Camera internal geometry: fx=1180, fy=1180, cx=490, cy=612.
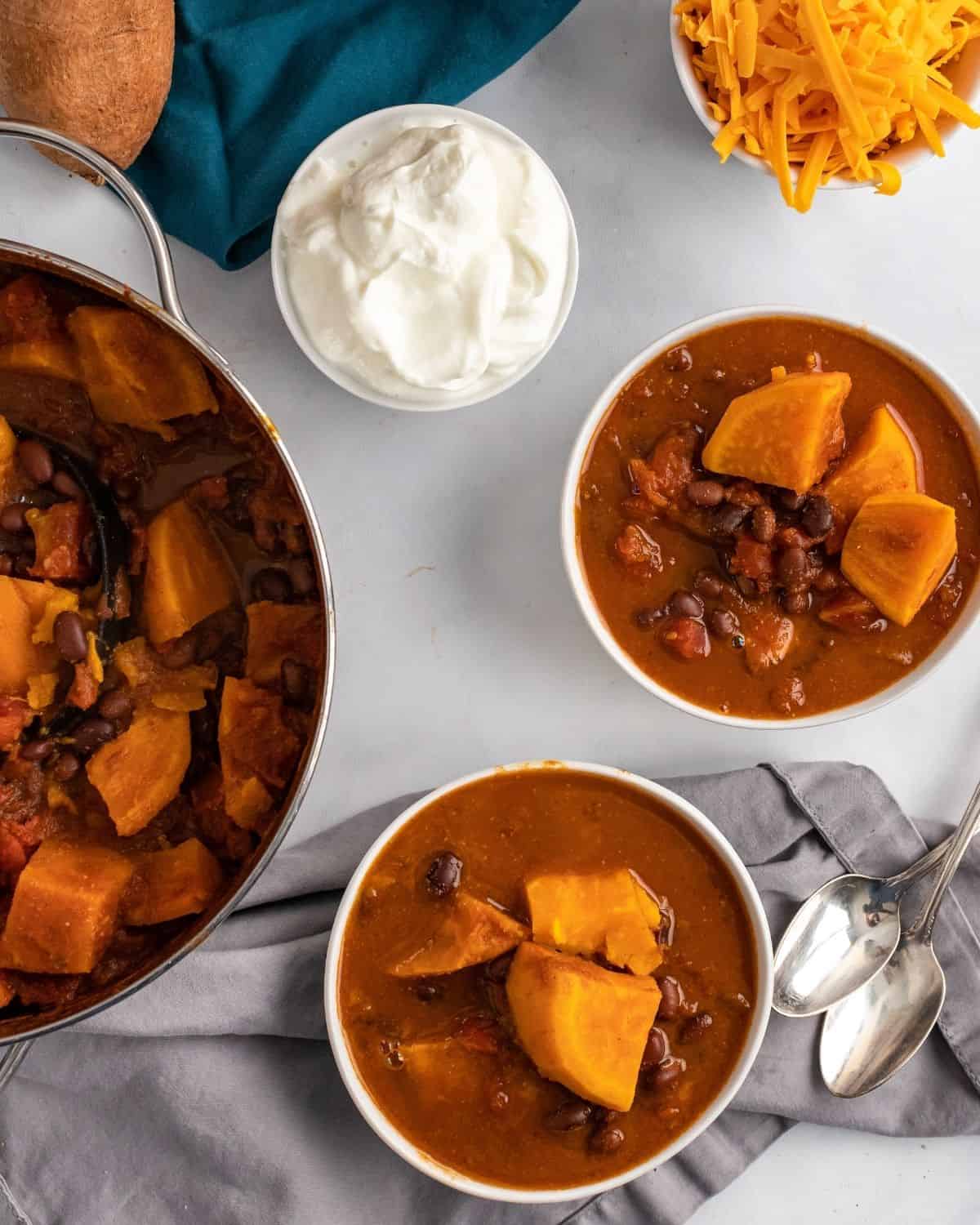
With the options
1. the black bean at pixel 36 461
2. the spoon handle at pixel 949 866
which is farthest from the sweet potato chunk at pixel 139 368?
the spoon handle at pixel 949 866

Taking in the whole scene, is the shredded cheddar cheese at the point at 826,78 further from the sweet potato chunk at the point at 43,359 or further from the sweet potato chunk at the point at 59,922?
the sweet potato chunk at the point at 59,922

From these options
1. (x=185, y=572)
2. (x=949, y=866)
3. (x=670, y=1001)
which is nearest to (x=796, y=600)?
(x=949, y=866)

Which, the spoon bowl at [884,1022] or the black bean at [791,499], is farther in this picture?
the spoon bowl at [884,1022]

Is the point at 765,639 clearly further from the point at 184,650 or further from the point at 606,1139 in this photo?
the point at 184,650

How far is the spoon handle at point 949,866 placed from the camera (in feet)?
7.09

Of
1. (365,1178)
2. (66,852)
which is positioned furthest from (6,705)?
(365,1178)

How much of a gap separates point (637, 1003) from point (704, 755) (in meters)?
0.54

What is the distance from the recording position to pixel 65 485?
2.09 metres

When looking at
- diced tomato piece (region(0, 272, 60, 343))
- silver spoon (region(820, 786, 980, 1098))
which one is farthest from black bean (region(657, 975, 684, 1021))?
diced tomato piece (region(0, 272, 60, 343))

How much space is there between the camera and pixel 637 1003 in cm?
198

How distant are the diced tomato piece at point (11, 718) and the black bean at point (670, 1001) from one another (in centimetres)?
122

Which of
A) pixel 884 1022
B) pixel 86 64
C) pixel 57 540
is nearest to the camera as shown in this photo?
pixel 86 64

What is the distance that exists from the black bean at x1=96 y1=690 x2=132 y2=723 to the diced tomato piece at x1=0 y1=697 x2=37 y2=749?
0.40ft

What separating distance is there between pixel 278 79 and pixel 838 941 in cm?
193
